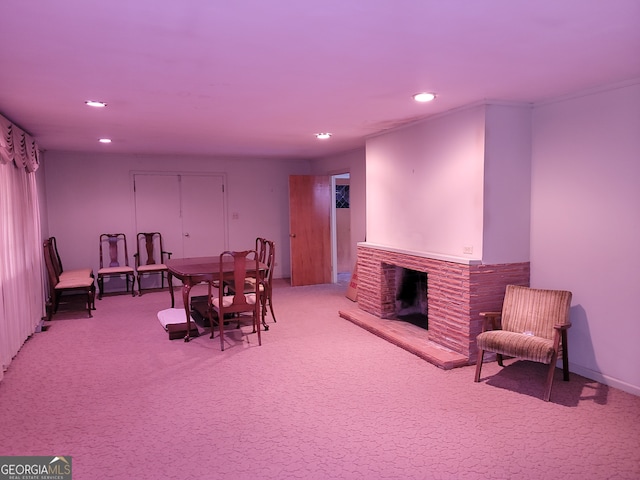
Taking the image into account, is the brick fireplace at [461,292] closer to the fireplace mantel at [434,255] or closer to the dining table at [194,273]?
the fireplace mantel at [434,255]

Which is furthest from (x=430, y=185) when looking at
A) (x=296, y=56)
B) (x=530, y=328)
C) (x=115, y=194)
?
(x=115, y=194)

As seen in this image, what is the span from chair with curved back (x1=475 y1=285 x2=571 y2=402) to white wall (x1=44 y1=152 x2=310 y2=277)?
5422 mm

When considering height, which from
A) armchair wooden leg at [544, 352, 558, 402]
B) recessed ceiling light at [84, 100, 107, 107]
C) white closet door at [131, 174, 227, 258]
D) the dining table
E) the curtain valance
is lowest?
armchair wooden leg at [544, 352, 558, 402]

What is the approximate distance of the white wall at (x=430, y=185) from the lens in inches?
155

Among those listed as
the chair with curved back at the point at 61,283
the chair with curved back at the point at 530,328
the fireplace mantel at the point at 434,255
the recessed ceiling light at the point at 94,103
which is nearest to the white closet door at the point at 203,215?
the chair with curved back at the point at 61,283

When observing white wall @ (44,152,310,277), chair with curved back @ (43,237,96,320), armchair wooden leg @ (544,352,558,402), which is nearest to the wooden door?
white wall @ (44,152,310,277)

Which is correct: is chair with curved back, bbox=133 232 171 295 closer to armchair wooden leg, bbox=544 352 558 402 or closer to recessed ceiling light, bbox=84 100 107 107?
recessed ceiling light, bbox=84 100 107 107

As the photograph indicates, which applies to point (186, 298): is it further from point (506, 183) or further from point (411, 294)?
point (506, 183)

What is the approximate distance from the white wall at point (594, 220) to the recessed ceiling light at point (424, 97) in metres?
1.07

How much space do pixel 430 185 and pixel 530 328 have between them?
1.65 meters

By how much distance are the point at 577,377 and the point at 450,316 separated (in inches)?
43.0

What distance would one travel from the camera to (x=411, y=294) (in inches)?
221

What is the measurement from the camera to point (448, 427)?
283 cm

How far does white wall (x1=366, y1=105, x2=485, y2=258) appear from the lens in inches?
155
